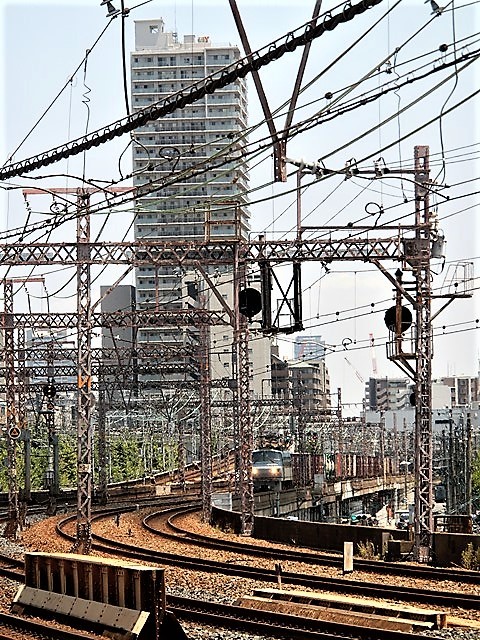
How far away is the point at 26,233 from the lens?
2812 cm

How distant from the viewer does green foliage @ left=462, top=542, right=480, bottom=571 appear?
945 inches

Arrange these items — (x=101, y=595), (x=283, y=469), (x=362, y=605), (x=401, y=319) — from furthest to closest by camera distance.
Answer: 1. (x=283, y=469)
2. (x=401, y=319)
3. (x=101, y=595)
4. (x=362, y=605)

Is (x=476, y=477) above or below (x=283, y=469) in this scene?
below

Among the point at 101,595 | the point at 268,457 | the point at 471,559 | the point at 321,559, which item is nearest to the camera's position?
the point at 101,595

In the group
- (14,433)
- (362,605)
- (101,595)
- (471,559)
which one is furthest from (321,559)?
(14,433)

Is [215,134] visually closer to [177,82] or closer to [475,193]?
[177,82]

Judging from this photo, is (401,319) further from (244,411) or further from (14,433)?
(14,433)

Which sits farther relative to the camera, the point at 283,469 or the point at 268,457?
the point at 283,469

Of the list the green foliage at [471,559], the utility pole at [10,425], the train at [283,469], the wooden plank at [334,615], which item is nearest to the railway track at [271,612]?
the wooden plank at [334,615]

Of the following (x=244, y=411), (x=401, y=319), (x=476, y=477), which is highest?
(x=401, y=319)

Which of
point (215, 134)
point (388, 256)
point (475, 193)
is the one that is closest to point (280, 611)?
point (475, 193)

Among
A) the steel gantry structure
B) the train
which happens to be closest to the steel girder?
the steel gantry structure

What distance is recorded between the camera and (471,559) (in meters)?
24.0

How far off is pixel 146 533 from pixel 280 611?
56.1 ft
